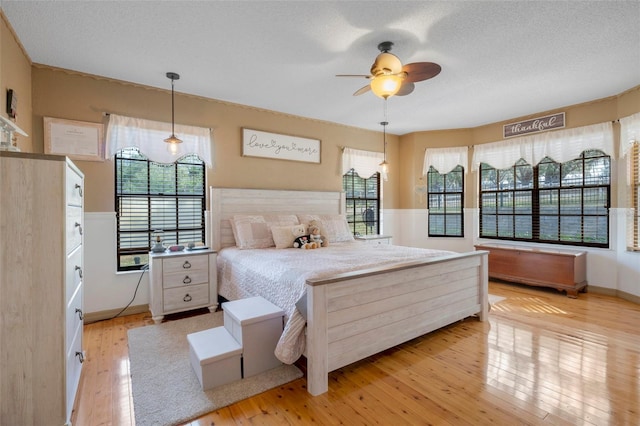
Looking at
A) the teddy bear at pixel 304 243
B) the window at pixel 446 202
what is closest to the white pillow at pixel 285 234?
the teddy bear at pixel 304 243

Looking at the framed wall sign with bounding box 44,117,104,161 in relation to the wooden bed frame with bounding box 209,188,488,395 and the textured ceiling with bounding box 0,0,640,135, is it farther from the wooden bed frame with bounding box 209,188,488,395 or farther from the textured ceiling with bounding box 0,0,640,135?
the wooden bed frame with bounding box 209,188,488,395

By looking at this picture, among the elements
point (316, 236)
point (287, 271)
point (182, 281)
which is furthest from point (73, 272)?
point (316, 236)

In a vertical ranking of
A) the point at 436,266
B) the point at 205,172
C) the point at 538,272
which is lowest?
the point at 538,272

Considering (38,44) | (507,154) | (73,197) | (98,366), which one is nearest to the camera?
(73,197)

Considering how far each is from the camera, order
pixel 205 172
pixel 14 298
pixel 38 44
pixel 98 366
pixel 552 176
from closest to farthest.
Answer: pixel 14 298, pixel 98 366, pixel 38 44, pixel 205 172, pixel 552 176

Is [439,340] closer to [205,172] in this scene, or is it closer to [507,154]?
[205,172]

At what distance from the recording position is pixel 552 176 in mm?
4699

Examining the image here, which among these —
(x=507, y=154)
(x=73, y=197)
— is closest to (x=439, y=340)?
(x=73, y=197)

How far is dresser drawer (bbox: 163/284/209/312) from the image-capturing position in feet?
10.7

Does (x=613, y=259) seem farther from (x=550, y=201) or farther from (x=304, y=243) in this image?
(x=304, y=243)

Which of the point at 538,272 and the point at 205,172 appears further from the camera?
the point at 538,272

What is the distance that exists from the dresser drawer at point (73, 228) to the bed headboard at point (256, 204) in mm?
1823

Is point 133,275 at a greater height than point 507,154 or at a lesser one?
lesser

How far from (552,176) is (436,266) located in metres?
3.34
